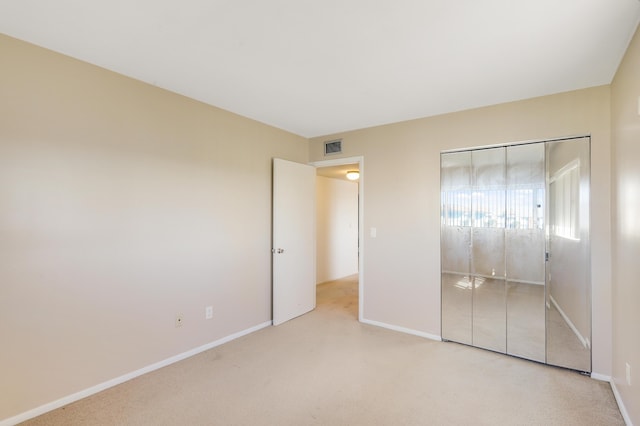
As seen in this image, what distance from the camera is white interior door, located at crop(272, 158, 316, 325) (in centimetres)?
381

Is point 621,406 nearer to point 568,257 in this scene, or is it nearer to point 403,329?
point 568,257

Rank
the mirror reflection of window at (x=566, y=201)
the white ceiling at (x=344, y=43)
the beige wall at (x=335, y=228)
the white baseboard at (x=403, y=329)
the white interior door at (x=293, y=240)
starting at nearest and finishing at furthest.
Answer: the white ceiling at (x=344, y=43)
the mirror reflection of window at (x=566, y=201)
the white baseboard at (x=403, y=329)
the white interior door at (x=293, y=240)
the beige wall at (x=335, y=228)

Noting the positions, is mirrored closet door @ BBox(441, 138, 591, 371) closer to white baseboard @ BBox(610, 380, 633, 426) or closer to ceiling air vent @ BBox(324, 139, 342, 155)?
white baseboard @ BBox(610, 380, 633, 426)

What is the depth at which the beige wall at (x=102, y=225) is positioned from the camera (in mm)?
1993

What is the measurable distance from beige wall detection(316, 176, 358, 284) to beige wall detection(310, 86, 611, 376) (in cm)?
200

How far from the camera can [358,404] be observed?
221cm

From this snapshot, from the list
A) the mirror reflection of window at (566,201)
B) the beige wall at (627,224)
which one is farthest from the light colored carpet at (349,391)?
the mirror reflection of window at (566,201)

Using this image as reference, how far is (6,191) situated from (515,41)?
11.2ft

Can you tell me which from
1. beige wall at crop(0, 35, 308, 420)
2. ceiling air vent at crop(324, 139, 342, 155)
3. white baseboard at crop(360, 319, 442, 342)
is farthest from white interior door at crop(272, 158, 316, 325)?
white baseboard at crop(360, 319, 442, 342)

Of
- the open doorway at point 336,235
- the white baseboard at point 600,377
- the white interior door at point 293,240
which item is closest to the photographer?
the white baseboard at point 600,377

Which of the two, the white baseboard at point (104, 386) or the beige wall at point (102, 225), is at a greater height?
the beige wall at point (102, 225)

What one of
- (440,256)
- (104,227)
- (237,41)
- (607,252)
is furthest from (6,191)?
(607,252)

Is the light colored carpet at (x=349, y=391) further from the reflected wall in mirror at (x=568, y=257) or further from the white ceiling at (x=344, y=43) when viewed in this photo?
the white ceiling at (x=344, y=43)

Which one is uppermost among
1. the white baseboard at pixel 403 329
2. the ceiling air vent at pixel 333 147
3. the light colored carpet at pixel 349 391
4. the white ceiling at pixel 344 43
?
the white ceiling at pixel 344 43
